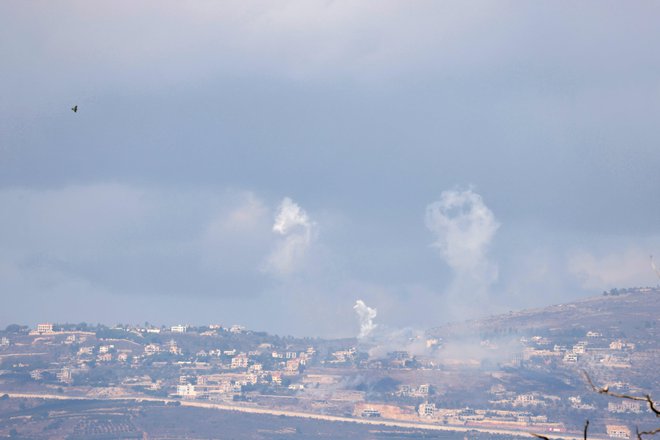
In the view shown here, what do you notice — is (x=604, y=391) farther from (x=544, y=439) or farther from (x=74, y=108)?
(x=74, y=108)

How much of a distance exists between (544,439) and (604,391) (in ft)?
4.37

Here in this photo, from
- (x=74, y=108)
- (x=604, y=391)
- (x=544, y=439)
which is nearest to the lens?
(x=604, y=391)

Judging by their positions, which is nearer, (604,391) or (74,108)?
(604,391)

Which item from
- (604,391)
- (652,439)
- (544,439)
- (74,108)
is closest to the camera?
(604,391)

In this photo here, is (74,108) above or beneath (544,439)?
above

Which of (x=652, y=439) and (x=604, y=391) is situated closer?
(x=604, y=391)

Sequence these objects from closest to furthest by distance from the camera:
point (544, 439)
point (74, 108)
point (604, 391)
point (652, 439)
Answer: point (604, 391), point (544, 439), point (74, 108), point (652, 439)

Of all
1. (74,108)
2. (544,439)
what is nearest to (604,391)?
(544,439)

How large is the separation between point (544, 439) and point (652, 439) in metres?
154

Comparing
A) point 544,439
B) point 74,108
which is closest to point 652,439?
point 74,108

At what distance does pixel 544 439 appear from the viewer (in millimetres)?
16500

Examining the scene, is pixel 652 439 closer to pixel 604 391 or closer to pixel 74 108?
pixel 74 108

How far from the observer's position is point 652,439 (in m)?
165

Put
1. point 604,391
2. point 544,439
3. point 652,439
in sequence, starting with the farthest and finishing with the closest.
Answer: point 652,439 < point 544,439 < point 604,391
